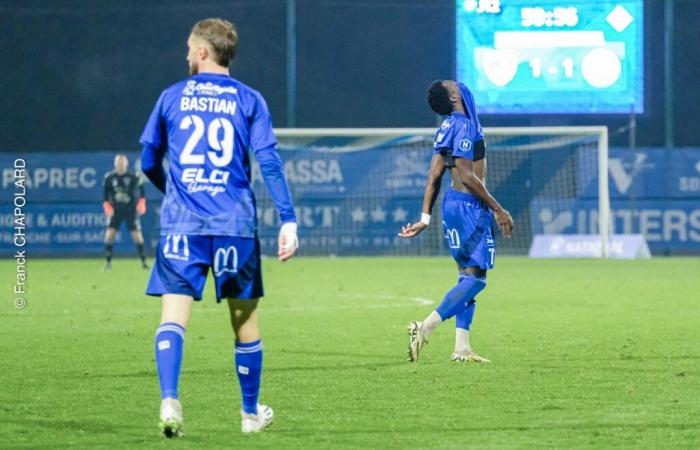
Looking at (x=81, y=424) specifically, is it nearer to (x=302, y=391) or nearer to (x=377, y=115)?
(x=302, y=391)

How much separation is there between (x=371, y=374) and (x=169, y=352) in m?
3.13

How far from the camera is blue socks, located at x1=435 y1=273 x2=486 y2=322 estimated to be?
10625 millimetres

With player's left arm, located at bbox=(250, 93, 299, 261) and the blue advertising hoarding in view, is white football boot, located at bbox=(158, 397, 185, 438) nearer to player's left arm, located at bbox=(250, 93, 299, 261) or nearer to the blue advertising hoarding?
player's left arm, located at bbox=(250, 93, 299, 261)

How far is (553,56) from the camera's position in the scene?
30.0 metres

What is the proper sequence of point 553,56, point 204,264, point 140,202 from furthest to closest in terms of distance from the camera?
point 553,56, point 140,202, point 204,264

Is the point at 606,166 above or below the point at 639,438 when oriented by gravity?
above

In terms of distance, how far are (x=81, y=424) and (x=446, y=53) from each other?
112 ft

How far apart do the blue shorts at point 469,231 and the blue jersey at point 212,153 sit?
383 cm

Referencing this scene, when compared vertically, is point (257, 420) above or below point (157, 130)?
below

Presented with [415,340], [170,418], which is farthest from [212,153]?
[415,340]

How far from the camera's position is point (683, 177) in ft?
104

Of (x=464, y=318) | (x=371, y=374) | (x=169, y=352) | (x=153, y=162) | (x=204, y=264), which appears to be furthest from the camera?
(x=464, y=318)

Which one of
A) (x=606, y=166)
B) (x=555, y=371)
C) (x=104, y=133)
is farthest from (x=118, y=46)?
(x=555, y=371)

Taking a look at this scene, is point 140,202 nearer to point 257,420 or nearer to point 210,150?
point 257,420
